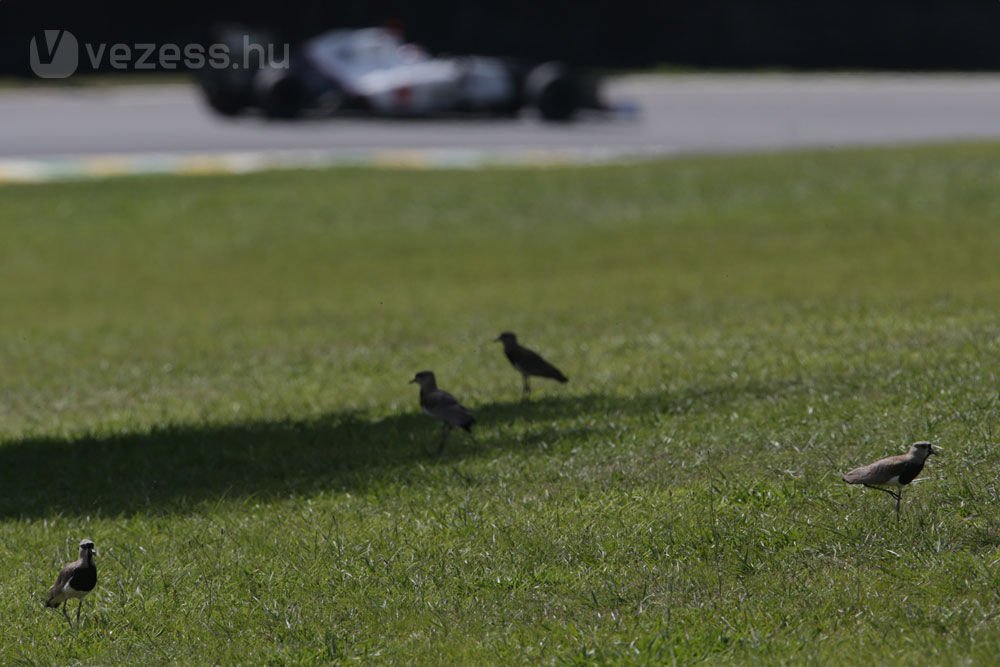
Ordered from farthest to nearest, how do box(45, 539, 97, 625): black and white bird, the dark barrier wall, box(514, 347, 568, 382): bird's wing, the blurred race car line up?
1. the dark barrier wall
2. the blurred race car
3. box(514, 347, 568, 382): bird's wing
4. box(45, 539, 97, 625): black and white bird

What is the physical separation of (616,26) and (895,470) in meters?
48.1

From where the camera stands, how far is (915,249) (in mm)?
21547

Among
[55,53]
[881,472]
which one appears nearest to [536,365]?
[881,472]

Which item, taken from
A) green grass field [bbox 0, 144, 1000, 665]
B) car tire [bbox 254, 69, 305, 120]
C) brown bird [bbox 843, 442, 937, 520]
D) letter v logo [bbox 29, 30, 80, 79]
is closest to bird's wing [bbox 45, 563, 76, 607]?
green grass field [bbox 0, 144, 1000, 665]

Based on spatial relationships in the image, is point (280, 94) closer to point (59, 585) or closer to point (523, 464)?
point (523, 464)

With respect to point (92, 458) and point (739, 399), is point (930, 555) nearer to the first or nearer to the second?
point (739, 399)

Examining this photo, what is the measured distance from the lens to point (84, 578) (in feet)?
23.8

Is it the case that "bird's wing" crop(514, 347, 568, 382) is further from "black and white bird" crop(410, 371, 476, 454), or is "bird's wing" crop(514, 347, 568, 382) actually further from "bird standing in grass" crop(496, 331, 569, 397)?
"black and white bird" crop(410, 371, 476, 454)

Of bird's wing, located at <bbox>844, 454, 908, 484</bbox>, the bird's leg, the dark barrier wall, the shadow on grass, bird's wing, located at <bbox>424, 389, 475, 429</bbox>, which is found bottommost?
the shadow on grass

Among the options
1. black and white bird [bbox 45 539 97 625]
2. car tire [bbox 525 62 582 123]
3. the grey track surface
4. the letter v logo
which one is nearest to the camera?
black and white bird [bbox 45 539 97 625]

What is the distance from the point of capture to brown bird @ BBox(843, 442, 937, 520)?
24.5 ft

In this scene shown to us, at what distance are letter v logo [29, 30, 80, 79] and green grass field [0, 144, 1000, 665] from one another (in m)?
34.9

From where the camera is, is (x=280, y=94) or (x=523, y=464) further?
(x=280, y=94)

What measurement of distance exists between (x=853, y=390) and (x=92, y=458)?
5.28m
